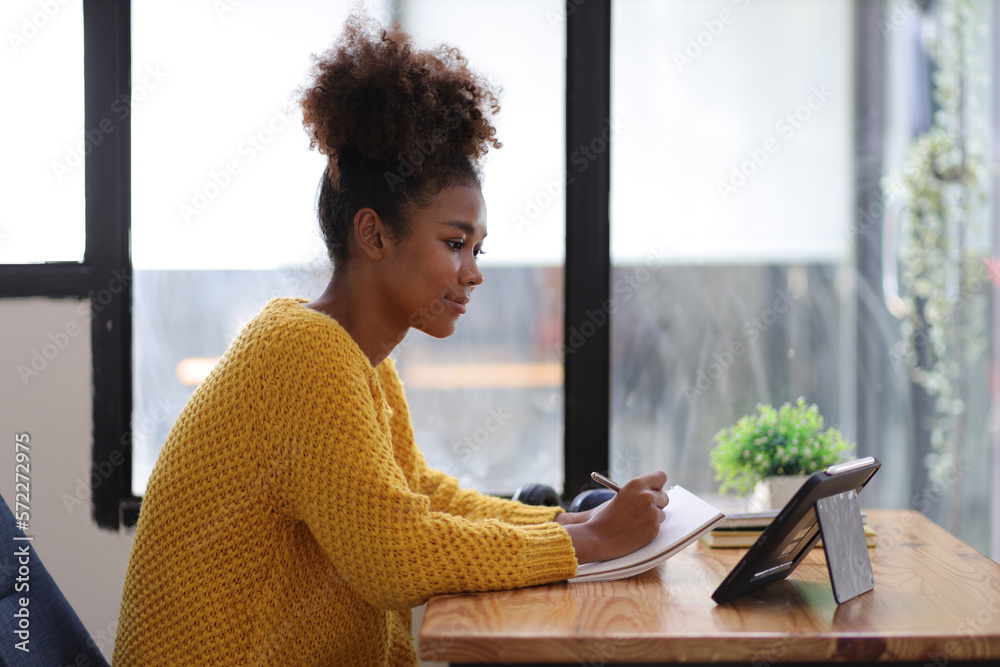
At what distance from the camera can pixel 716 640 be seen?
874mm

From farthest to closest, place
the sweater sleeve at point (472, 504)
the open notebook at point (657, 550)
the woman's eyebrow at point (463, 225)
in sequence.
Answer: the sweater sleeve at point (472, 504), the woman's eyebrow at point (463, 225), the open notebook at point (657, 550)

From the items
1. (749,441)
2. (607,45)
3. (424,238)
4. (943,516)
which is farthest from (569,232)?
(943,516)

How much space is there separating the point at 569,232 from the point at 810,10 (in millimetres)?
815

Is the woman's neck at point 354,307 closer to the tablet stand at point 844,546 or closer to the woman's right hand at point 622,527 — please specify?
the woman's right hand at point 622,527

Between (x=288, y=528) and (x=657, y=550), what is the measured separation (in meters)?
0.49

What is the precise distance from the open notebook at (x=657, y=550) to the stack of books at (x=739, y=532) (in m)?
0.22

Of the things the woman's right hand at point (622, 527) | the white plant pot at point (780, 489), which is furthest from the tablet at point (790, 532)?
the white plant pot at point (780, 489)

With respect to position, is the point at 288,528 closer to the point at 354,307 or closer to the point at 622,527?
the point at 354,307

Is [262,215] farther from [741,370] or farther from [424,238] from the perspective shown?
[741,370]

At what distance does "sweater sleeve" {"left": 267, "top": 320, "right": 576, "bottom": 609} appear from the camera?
97 centimetres
